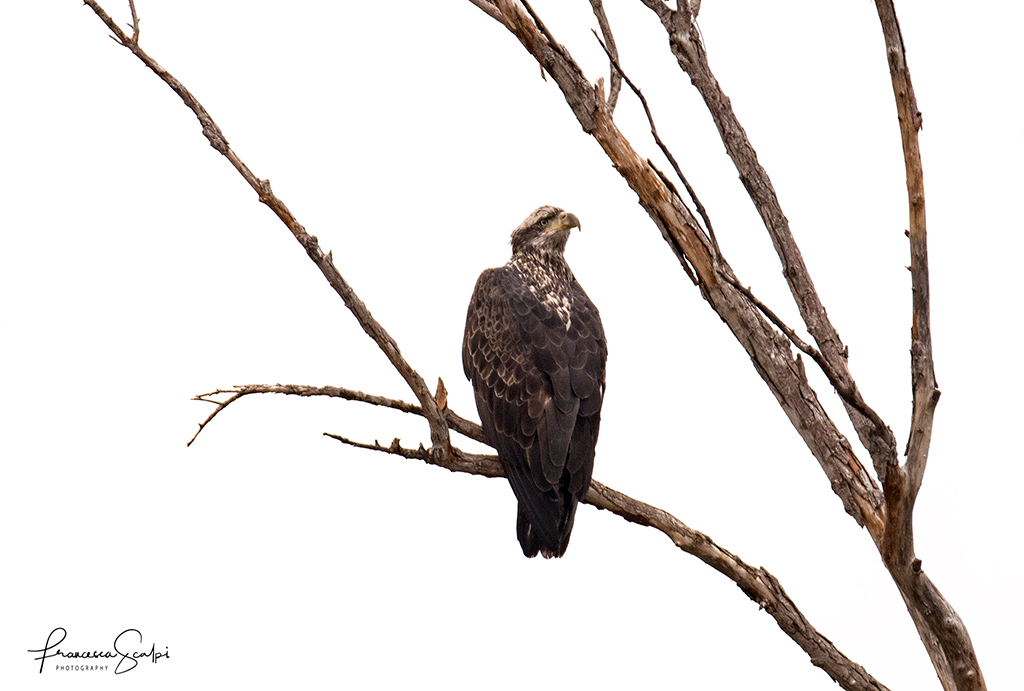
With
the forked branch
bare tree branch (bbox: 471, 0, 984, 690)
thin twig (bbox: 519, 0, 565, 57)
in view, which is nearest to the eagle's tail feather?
the forked branch

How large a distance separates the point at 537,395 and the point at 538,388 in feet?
0.11

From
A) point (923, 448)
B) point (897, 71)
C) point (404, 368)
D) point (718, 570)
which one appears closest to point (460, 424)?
point (404, 368)

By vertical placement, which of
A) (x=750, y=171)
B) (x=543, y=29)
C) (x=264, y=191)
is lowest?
(x=264, y=191)

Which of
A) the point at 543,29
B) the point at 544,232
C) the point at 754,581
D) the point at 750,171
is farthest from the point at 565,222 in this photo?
the point at 754,581

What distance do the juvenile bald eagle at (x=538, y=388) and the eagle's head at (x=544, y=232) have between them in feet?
1.26

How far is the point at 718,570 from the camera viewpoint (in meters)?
3.72

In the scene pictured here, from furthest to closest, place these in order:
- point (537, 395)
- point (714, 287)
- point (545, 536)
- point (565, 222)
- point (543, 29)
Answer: point (565, 222) → point (537, 395) → point (545, 536) → point (714, 287) → point (543, 29)

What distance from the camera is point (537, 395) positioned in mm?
4039

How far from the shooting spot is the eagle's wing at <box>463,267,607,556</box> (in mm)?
3916

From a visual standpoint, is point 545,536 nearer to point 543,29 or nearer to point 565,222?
point 565,222

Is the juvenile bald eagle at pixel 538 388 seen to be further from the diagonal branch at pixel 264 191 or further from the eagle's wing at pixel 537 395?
the diagonal branch at pixel 264 191

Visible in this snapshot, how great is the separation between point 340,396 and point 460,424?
577 millimetres

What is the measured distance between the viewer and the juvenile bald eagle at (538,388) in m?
3.92

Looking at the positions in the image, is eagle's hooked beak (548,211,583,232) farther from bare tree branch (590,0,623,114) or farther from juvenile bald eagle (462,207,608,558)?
bare tree branch (590,0,623,114)
